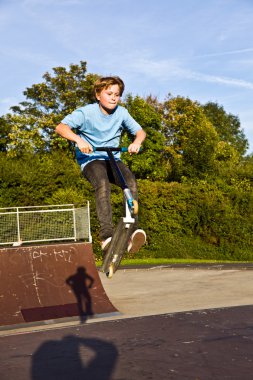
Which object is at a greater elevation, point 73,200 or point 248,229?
point 73,200

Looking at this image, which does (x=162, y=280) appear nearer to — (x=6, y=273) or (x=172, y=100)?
(x=6, y=273)

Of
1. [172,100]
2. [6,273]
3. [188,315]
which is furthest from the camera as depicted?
[172,100]

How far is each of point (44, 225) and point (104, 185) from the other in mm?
13748

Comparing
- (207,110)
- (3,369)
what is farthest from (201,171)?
(207,110)

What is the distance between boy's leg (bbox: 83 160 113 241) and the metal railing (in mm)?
12772

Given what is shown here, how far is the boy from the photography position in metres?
5.10

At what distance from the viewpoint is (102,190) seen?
203 inches

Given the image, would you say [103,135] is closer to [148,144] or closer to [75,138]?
[75,138]

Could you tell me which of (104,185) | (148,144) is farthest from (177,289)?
(148,144)

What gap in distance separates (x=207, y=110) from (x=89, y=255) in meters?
52.3

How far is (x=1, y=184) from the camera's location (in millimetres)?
21266

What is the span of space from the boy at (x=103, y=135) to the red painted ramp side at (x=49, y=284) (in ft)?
12.8

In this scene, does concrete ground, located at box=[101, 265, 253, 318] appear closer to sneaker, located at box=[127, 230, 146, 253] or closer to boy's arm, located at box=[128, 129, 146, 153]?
sneaker, located at box=[127, 230, 146, 253]

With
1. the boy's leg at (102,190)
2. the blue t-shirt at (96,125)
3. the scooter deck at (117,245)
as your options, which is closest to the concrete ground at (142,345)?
the scooter deck at (117,245)
